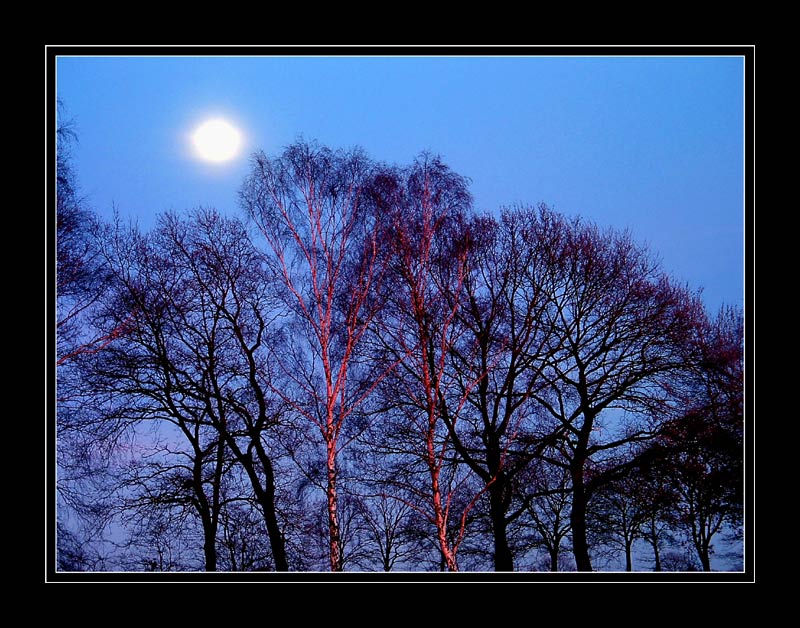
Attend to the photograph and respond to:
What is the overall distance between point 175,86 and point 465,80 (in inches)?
98.3

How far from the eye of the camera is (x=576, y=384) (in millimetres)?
6176

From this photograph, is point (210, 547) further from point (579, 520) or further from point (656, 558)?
point (656, 558)

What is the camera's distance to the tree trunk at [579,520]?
5.91 metres

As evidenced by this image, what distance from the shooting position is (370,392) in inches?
236

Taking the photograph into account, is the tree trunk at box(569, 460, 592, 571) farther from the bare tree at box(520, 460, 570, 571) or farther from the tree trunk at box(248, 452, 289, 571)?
the tree trunk at box(248, 452, 289, 571)

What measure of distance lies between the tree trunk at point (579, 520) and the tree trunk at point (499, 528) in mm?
582

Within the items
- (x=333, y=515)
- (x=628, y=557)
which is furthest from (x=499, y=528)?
(x=333, y=515)

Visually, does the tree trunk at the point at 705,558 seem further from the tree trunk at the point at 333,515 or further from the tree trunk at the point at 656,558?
the tree trunk at the point at 333,515

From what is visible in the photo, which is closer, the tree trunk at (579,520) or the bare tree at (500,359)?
the tree trunk at (579,520)

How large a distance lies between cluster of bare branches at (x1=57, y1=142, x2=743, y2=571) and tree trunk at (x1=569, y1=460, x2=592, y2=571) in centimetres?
3

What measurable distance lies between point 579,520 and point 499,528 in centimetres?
74

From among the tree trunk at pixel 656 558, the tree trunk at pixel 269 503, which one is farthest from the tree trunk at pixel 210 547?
the tree trunk at pixel 656 558
